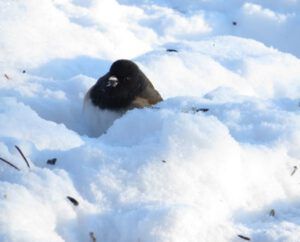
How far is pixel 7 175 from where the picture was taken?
6.65 ft

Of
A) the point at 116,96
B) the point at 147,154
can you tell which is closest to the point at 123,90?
the point at 116,96

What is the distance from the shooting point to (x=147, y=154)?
2.19 metres

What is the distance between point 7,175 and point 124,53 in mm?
3177

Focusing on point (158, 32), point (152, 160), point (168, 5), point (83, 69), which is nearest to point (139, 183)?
point (152, 160)

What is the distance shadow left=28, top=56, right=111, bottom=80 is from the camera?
4.17 m

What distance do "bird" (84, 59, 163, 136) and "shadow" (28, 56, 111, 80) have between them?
542 mm

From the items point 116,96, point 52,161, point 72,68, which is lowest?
point 72,68

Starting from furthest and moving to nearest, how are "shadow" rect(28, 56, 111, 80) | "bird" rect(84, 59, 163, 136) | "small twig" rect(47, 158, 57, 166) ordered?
"shadow" rect(28, 56, 111, 80) → "bird" rect(84, 59, 163, 136) → "small twig" rect(47, 158, 57, 166)

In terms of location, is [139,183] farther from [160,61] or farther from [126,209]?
[160,61]

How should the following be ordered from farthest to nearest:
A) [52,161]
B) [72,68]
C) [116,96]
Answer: [72,68] → [116,96] → [52,161]

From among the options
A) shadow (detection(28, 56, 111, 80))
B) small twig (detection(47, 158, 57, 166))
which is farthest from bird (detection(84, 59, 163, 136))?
small twig (detection(47, 158, 57, 166))

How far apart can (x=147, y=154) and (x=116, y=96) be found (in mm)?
1533

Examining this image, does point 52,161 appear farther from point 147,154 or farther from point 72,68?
point 72,68

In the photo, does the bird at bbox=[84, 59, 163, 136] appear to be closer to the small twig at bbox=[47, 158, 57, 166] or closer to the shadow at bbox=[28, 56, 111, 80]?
the shadow at bbox=[28, 56, 111, 80]
